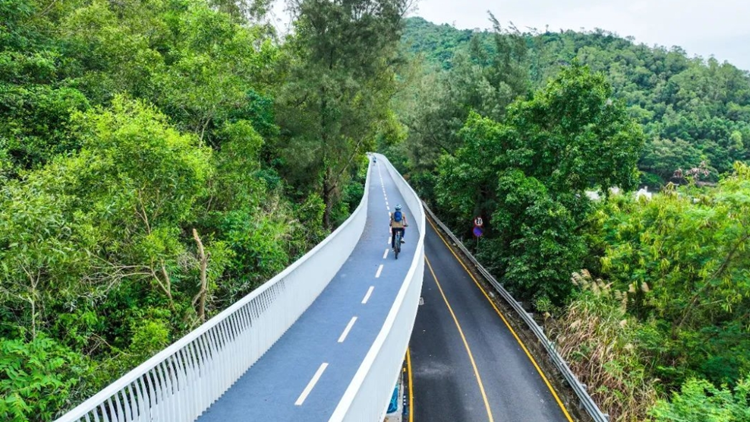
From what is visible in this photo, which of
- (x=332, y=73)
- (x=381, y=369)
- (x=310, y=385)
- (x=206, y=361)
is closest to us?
(x=381, y=369)

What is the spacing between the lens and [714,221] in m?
13.4

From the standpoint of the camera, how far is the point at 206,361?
6848mm

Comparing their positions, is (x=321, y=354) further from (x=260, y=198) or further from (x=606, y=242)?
(x=606, y=242)

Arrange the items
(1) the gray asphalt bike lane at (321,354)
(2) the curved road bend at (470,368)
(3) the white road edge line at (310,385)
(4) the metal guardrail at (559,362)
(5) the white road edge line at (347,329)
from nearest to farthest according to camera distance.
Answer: (1) the gray asphalt bike lane at (321,354) < (3) the white road edge line at (310,385) < (5) the white road edge line at (347,329) < (4) the metal guardrail at (559,362) < (2) the curved road bend at (470,368)

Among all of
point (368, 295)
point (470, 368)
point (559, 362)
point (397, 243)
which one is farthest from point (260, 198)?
point (559, 362)

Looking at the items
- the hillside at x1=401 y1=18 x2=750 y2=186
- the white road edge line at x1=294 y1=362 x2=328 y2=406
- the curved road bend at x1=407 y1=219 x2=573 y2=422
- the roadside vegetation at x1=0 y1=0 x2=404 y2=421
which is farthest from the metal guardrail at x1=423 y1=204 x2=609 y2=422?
the hillside at x1=401 y1=18 x2=750 y2=186

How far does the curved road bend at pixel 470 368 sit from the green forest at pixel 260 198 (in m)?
1.84

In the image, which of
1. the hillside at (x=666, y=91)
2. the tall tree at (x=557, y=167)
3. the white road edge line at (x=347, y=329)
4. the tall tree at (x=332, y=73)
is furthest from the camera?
the hillside at (x=666, y=91)

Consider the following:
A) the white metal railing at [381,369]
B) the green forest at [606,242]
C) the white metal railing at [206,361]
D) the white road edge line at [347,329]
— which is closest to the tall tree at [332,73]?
the green forest at [606,242]

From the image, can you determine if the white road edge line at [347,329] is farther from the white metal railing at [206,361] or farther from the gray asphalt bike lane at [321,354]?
the white metal railing at [206,361]

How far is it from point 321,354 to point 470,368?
8.05 m

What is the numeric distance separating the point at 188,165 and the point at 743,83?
10716 cm

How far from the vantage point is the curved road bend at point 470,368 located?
41.1 ft

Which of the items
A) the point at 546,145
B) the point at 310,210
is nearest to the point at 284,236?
Result: the point at 310,210
